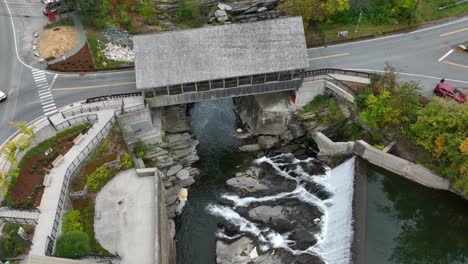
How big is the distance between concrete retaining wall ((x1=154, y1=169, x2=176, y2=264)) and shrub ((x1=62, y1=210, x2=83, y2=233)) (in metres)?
7.47

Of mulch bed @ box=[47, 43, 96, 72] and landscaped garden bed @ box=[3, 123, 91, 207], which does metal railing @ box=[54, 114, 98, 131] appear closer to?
landscaped garden bed @ box=[3, 123, 91, 207]

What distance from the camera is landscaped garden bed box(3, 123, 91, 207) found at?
36.4m

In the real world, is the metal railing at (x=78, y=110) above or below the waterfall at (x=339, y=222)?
above

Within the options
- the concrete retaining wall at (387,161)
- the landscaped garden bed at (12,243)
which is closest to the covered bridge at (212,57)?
Result: the concrete retaining wall at (387,161)

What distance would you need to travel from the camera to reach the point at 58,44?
178ft

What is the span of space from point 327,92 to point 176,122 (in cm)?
2176

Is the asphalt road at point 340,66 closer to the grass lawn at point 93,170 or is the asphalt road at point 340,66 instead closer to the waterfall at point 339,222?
the grass lawn at point 93,170

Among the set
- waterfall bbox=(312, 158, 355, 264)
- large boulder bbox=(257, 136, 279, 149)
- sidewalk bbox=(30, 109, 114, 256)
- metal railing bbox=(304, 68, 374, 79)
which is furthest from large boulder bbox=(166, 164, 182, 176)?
metal railing bbox=(304, 68, 374, 79)

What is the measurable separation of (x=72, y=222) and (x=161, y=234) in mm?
8722

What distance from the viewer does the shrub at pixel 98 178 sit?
3941cm

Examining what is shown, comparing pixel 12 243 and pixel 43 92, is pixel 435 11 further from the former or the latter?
pixel 12 243

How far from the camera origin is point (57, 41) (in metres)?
54.8

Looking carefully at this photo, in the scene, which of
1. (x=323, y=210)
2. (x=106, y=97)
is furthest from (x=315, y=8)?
(x=106, y=97)

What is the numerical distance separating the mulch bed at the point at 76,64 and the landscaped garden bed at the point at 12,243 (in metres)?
24.2
